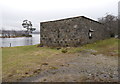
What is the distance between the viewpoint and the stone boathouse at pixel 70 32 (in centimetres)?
1030

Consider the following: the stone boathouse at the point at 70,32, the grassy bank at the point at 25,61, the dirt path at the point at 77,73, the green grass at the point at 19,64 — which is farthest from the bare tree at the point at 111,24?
the green grass at the point at 19,64

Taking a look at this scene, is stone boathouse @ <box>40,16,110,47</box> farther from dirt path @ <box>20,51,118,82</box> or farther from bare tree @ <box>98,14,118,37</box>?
dirt path @ <box>20,51,118,82</box>

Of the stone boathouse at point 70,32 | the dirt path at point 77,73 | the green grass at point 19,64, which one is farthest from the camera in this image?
the stone boathouse at point 70,32

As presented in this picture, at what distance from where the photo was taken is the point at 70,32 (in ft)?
35.0

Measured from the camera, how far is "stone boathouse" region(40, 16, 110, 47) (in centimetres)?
1030

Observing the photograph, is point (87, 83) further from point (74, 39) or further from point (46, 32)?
point (46, 32)

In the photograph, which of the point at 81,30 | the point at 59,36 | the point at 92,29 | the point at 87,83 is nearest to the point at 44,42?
the point at 59,36

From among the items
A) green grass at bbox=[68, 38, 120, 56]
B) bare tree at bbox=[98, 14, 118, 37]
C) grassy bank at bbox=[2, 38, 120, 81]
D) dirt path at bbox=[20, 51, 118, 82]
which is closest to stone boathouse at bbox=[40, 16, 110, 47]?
green grass at bbox=[68, 38, 120, 56]

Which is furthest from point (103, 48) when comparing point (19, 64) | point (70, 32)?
point (19, 64)

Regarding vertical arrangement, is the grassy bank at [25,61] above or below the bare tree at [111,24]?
below

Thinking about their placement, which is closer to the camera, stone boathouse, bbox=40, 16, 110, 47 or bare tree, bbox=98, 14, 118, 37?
stone boathouse, bbox=40, 16, 110, 47

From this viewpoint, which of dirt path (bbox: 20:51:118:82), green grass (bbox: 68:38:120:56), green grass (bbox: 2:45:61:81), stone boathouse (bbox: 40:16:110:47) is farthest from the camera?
stone boathouse (bbox: 40:16:110:47)

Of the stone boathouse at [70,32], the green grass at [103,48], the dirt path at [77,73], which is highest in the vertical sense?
the stone boathouse at [70,32]

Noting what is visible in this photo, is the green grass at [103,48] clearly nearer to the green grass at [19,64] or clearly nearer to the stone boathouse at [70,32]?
the stone boathouse at [70,32]
